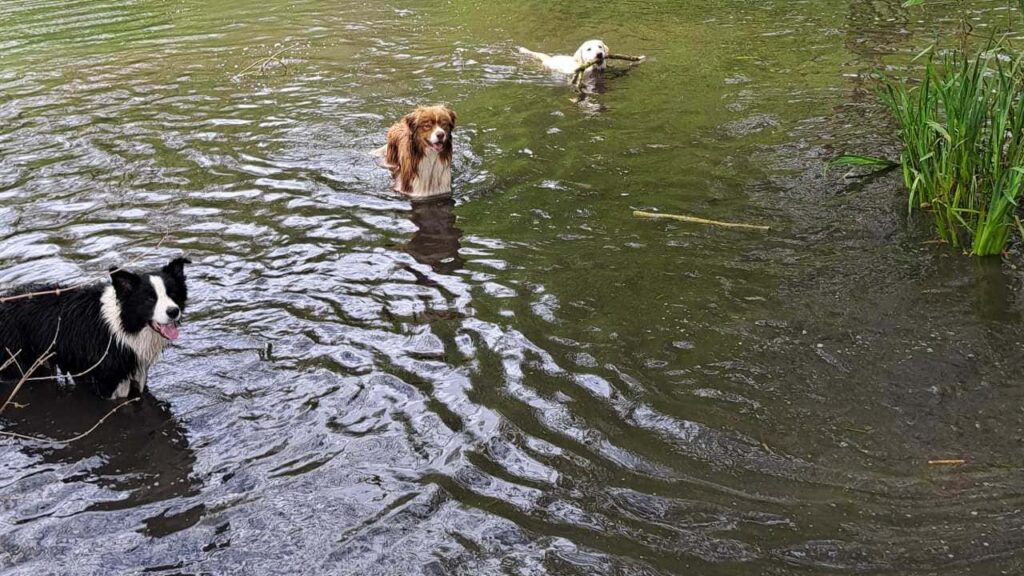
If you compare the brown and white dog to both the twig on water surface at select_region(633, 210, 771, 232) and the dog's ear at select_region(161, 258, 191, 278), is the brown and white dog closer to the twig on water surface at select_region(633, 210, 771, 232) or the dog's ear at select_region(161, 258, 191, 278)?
the twig on water surface at select_region(633, 210, 771, 232)

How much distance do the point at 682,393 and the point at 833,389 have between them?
0.86m

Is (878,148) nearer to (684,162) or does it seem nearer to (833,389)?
(684,162)

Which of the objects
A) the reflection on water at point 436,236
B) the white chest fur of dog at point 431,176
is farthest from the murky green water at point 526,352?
the white chest fur of dog at point 431,176

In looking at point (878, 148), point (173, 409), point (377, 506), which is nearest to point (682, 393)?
point (377, 506)

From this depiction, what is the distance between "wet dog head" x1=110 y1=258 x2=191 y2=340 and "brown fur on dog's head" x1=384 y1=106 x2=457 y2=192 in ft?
12.3

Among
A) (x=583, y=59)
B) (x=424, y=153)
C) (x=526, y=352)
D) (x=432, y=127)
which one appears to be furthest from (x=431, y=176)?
(x=583, y=59)

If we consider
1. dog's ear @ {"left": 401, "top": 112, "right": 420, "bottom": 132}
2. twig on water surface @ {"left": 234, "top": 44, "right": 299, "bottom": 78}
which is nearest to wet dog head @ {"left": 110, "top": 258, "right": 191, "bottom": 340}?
dog's ear @ {"left": 401, "top": 112, "right": 420, "bottom": 132}

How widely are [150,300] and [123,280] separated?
0.60ft

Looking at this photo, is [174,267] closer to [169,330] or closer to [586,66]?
[169,330]

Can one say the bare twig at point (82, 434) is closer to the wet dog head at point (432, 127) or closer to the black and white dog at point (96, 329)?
the black and white dog at point (96, 329)

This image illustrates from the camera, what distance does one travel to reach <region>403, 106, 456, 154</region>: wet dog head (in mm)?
8781

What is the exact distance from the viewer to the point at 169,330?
17.2ft

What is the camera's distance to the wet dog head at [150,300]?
5.12m

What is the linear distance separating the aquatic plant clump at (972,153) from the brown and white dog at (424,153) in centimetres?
418
